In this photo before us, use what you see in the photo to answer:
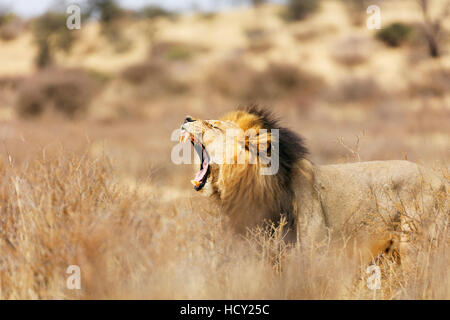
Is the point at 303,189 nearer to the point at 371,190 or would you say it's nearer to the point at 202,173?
the point at 371,190

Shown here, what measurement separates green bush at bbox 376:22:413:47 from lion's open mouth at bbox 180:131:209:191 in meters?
31.9

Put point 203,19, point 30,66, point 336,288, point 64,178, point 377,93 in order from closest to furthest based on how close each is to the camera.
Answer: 1. point 336,288
2. point 64,178
3. point 377,93
4. point 30,66
5. point 203,19

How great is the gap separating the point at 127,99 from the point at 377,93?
36.2ft

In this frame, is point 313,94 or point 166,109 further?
point 313,94

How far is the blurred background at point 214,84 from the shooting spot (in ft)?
42.0

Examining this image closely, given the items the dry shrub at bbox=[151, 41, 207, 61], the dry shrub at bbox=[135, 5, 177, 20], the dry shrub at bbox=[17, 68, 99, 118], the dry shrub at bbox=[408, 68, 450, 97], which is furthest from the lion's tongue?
the dry shrub at bbox=[135, 5, 177, 20]

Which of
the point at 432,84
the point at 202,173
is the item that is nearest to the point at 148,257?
the point at 202,173

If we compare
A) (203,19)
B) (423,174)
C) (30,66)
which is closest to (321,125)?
(423,174)

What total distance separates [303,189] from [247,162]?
0.53 m

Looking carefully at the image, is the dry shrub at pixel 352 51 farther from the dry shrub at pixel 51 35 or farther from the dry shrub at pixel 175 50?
the dry shrub at pixel 51 35

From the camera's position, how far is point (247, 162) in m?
4.45

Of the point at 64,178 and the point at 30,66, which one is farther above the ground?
the point at 30,66

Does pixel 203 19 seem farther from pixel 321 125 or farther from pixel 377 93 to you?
pixel 321 125

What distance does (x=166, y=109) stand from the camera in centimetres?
2330
